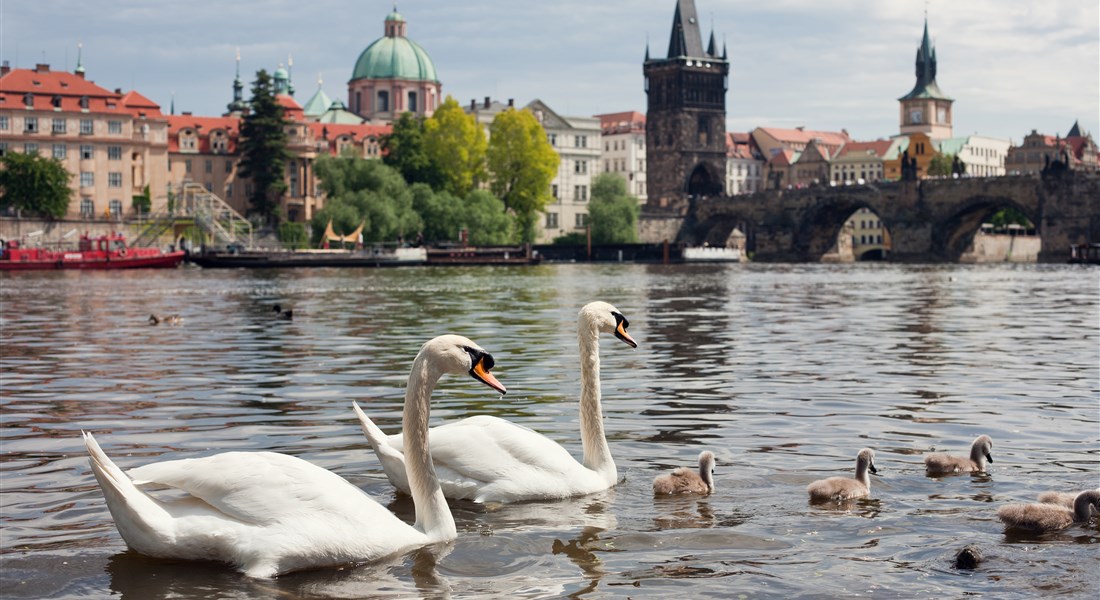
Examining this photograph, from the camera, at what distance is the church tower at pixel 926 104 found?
196m

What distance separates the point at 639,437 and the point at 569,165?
13070 centimetres

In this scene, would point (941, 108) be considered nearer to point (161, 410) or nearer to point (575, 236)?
point (575, 236)

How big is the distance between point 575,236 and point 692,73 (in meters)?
39.9

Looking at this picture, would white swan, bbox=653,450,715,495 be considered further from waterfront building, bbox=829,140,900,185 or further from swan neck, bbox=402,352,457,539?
waterfront building, bbox=829,140,900,185

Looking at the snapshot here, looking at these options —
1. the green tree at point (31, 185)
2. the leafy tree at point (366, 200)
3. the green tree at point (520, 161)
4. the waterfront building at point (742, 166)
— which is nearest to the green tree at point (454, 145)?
the green tree at point (520, 161)

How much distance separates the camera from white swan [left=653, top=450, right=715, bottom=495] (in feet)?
29.5

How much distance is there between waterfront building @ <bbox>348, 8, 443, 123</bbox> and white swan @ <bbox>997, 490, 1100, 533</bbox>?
457 feet

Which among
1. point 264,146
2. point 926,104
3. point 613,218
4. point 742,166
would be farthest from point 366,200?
point 926,104

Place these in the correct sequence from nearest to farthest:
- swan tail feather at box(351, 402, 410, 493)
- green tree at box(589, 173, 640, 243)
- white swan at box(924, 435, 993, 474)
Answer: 1. swan tail feather at box(351, 402, 410, 493)
2. white swan at box(924, 435, 993, 474)
3. green tree at box(589, 173, 640, 243)

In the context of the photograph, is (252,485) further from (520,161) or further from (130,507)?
(520,161)

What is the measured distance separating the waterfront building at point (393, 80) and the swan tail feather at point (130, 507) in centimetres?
14000

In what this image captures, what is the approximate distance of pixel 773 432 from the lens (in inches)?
467

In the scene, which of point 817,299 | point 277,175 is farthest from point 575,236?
point 817,299

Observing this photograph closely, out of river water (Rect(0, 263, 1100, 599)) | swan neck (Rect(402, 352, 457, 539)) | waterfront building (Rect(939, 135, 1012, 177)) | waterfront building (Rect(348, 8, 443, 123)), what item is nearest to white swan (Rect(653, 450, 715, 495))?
river water (Rect(0, 263, 1100, 599))
